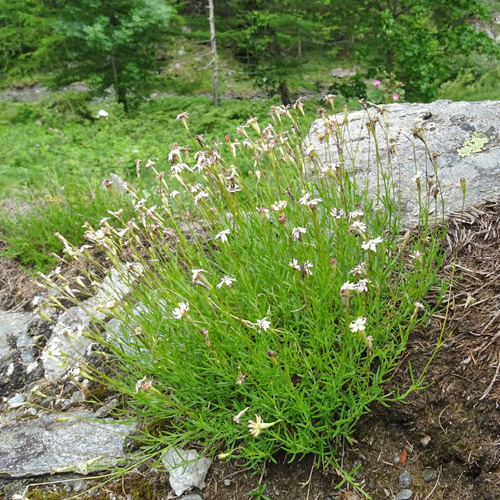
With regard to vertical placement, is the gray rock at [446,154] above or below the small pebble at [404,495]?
above

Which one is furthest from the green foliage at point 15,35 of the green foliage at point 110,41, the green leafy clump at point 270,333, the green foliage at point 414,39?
the green leafy clump at point 270,333

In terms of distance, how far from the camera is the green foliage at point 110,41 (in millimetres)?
10562

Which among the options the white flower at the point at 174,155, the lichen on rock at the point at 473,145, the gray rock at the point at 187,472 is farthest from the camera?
the lichen on rock at the point at 473,145

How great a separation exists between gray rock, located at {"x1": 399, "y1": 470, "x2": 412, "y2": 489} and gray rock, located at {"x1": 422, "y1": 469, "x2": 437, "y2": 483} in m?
0.06

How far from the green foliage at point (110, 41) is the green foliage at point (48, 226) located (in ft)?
24.2

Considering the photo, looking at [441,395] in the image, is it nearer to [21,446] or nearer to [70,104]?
[21,446]

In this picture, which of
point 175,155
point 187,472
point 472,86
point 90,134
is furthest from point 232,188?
point 472,86

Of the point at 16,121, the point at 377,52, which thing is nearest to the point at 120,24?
the point at 16,121

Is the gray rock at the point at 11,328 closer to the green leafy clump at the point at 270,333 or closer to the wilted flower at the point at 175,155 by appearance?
the green leafy clump at the point at 270,333

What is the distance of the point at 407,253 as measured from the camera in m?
2.77

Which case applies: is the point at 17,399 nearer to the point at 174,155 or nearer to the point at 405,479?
the point at 174,155

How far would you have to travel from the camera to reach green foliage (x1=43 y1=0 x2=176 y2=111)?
34.7ft

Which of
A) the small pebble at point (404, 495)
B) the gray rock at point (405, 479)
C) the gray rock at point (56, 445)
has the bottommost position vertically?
the gray rock at point (56, 445)

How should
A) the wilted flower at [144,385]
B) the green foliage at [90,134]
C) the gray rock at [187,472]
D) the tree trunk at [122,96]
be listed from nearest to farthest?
1. the wilted flower at [144,385]
2. the gray rock at [187,472]
3. the green foliage at [90,134]
4. the tree trunk at [122,96]
